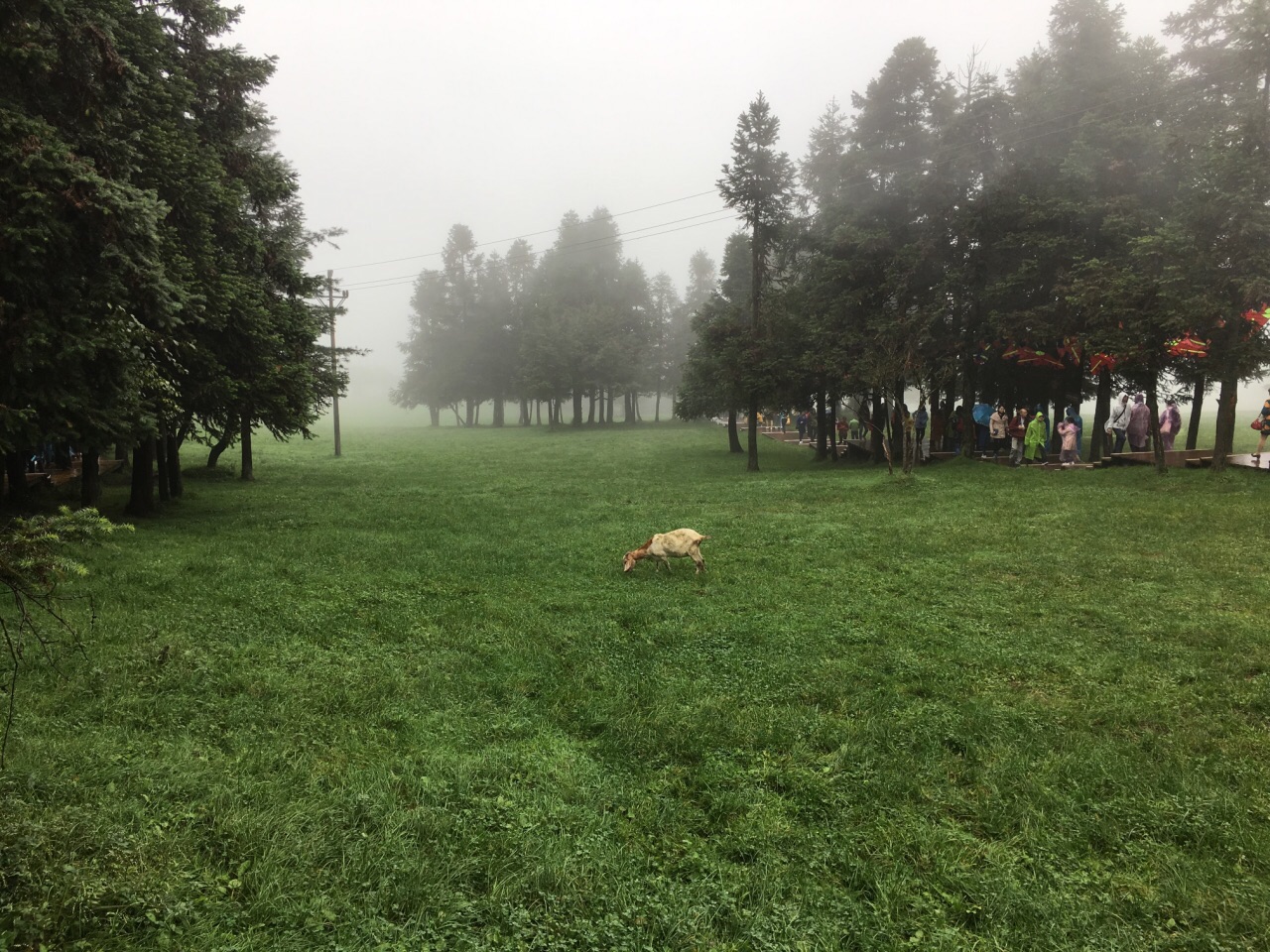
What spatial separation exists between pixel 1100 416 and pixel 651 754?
2490 cm

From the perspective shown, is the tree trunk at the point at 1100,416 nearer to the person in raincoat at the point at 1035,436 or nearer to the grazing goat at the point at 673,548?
the person in raincoat at the point at 1035,436

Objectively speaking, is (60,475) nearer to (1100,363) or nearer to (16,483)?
(16,483)

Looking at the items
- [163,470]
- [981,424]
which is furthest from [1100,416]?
[163,470]

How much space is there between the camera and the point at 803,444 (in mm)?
41625

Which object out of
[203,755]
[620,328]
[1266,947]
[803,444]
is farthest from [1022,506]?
[620,328]

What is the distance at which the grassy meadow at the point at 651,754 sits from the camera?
4020mm

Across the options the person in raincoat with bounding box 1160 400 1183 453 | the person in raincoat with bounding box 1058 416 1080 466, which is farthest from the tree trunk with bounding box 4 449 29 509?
the person in raincoat with bounding box 1160 400 1183 453

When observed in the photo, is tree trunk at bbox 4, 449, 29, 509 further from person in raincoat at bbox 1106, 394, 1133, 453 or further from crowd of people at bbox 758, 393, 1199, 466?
person in raincoat at bbox 1106, 394, 1133, 453

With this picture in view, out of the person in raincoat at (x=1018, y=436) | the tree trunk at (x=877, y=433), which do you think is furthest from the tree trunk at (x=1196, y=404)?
the tree trunk at (x=877, y=433)

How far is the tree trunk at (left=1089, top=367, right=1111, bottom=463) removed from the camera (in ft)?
76.8

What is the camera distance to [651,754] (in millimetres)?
5984

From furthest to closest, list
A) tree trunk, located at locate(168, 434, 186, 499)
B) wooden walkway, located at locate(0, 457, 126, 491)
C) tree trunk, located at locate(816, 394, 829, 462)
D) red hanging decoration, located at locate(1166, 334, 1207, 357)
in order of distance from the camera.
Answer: tree trunk, located at locate(816, 394, 829, 462) → tree trunk, located at locate(168, 434, 186, 499) → red hanging decoration, located at locate(1166, 334, 1207, 357) → wooden walkway, located at locate(0, 457, 126, 491)

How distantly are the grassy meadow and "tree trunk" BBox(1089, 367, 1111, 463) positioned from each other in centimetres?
1217

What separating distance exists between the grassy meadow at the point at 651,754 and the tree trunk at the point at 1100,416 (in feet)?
39.9
